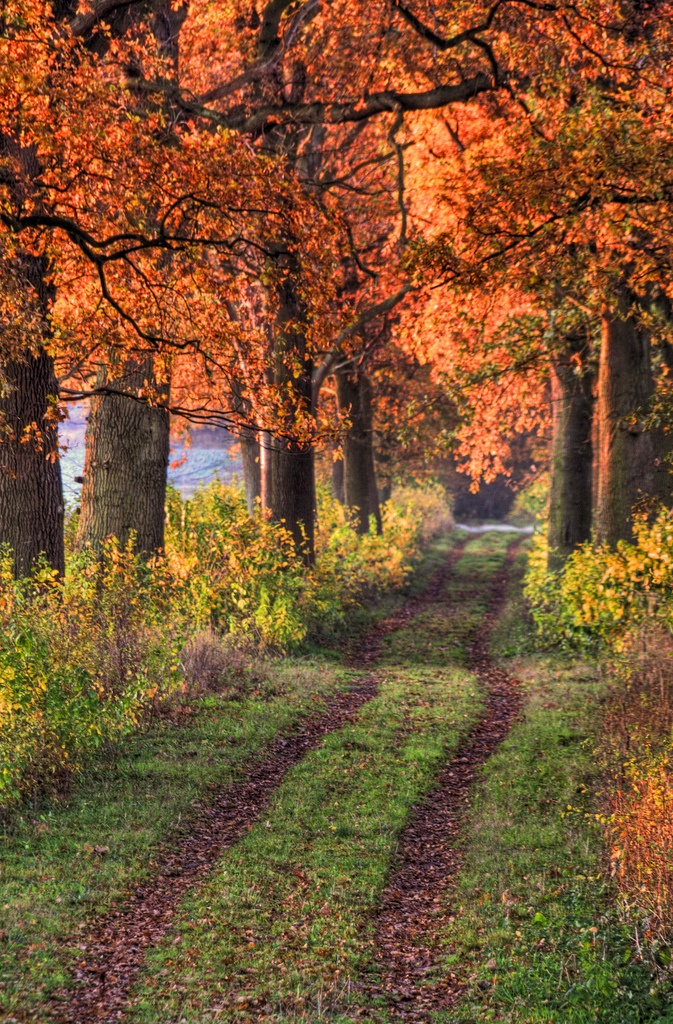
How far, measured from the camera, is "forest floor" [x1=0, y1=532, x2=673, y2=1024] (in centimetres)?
573

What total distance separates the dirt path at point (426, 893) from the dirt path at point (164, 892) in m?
1.61

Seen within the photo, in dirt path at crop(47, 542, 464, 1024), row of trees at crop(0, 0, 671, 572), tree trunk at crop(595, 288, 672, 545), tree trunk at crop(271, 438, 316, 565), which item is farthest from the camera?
tree trunk at crop(271, 438, 316, 565)

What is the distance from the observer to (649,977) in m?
5.63

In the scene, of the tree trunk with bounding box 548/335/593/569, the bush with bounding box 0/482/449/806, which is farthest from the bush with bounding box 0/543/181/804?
the tree trunk with bounding box 548/335/593/569

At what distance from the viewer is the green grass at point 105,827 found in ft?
20.1

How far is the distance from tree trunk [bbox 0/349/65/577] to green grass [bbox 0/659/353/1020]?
307 centimetres

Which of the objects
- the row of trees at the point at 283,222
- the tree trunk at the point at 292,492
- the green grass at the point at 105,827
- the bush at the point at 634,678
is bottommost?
the green grass at the point at 105,827

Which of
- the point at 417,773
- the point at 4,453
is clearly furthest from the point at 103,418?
the point at 417,773

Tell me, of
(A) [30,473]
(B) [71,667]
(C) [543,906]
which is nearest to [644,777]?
(C) [543,906]

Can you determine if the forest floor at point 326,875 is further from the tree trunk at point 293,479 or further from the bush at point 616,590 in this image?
the tree trunk at point 293,479

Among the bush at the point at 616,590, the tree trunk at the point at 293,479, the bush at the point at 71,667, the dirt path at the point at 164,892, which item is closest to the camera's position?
the dirt path at the point at 164,892

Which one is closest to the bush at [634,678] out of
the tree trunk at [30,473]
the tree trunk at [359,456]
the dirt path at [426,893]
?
the dirt path at [426,893]

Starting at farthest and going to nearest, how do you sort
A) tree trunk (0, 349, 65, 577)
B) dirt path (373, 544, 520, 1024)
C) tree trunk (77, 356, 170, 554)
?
1. tree trunk (77, 356, 170, 554)
2. tree trunk (0, 349, 65, 577)
3. dirt path (373, 544, 520, 1024)

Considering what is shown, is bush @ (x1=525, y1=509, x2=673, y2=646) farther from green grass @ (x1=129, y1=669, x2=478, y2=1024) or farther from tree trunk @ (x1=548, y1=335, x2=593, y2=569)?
green grass @ (x1=129, y1=669, x2=478, y2=1024)
